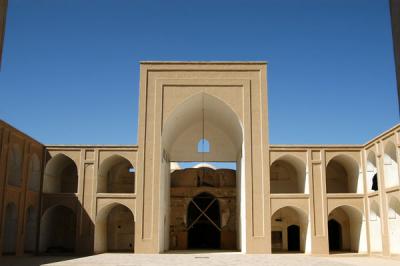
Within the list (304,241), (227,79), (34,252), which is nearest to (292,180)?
(304,241)

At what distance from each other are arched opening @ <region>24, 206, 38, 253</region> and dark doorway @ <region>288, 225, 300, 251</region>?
1399 cm

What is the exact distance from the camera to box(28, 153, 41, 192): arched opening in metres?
24.5

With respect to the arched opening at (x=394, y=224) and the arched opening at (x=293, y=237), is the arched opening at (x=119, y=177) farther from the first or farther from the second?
the arched opening at (x=394, y=224)

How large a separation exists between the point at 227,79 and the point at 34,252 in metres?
13.1

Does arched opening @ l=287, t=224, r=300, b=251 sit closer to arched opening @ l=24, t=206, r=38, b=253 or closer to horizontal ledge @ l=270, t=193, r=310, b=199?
horizontal ledge @ l=270, t=193, r=310, b=199

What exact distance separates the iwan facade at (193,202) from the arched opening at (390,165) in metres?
0.05

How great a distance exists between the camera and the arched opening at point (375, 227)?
23.4m

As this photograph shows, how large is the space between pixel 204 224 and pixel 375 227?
10.9 meters

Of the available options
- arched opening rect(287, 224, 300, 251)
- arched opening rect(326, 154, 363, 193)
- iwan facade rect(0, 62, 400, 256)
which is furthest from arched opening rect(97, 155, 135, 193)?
arched opening rect(326, 154, 363, 193)

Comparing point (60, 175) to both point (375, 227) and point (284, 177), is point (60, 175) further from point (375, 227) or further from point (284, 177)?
point (375, 227)

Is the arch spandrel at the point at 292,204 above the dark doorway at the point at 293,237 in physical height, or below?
above

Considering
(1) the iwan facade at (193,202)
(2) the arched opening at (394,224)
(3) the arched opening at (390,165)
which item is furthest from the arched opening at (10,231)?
(3) the arched opening at (390,165)

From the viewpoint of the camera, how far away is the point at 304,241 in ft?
83.3

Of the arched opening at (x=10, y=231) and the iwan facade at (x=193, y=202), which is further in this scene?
the iwan facade at (x=193, y=202)
